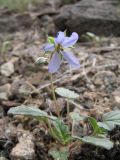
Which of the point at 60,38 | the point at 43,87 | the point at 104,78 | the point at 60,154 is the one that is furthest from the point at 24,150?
the point at 104,78

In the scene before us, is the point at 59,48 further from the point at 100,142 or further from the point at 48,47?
the point at 100,142

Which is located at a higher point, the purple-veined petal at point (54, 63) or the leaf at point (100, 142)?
the purple-veined petal at point (54, 63)

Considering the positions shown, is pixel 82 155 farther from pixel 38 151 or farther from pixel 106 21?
pixel 106 21

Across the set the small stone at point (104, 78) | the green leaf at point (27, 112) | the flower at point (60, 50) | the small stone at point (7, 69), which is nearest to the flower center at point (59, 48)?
the flower at point (60, 50)

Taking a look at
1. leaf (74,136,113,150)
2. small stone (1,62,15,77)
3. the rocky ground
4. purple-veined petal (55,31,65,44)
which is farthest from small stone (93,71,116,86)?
leaf (74,136,113,150)

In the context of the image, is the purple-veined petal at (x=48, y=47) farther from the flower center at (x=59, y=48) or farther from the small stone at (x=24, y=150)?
the small stone at (x=24, y=150)

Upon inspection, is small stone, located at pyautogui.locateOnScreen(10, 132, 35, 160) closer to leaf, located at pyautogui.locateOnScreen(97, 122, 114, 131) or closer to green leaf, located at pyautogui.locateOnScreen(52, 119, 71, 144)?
green leaf, located at pyautogui.locateOnScreen(52, 119, 71, 144)

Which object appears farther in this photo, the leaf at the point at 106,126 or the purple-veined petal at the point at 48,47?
the purple-veined petal at the point at 48,47

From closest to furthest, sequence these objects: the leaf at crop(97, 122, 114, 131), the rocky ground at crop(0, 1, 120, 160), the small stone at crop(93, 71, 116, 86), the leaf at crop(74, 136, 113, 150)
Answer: the leaf at crop(74, 136, 113, 150) → the leaf at crop(97, 122, 114, 131) → the rocky ground at crop(0, 1, 120, 160) → the small stone at crop(93, 71, 116, 86)

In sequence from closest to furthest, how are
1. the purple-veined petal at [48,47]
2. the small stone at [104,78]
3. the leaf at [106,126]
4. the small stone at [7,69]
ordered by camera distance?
the leaf at [106,126] → the purple-veined petal at [48,47] → the small stone at [104,78] → the small stone at [7,69]
